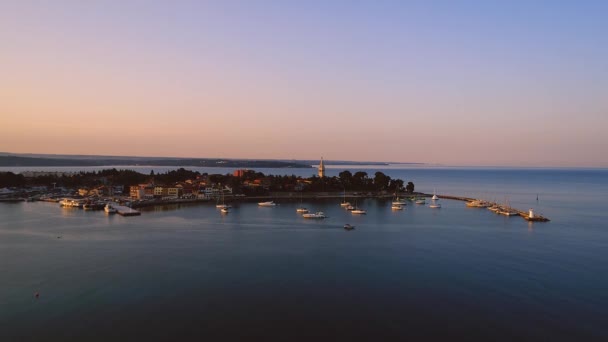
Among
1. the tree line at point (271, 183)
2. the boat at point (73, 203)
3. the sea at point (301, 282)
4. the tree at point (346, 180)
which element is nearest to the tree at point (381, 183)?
the tree line at point (271, 183)

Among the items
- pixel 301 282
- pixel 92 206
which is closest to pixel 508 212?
pixel 301 282

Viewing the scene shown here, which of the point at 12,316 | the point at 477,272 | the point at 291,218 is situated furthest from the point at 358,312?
the point at 291,218

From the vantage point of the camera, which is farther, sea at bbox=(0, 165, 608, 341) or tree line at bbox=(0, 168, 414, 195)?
tree line at bbox=(0, 168, 414, 195)

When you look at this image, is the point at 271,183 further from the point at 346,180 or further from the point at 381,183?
the point at 381,183

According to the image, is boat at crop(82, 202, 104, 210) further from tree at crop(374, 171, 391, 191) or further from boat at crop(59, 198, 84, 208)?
tree at crop(374, 171, 391, 191)

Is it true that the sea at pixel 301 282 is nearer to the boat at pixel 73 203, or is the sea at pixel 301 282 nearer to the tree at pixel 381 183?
the boat at pixel 73 203

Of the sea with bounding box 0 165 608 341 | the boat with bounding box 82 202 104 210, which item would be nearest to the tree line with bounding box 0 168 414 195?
the boat with bounding box 82 202 104 210

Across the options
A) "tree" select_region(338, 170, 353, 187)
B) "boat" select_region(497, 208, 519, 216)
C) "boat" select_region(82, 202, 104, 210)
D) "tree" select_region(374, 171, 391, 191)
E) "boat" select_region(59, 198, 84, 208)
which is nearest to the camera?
"boat" select_region(497, 208, 519, 216)

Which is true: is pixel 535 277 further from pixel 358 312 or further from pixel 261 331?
pixel 261 331
